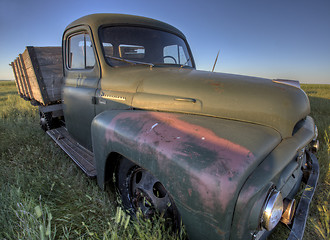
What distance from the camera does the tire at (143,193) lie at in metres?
1.43

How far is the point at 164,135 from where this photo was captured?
124cm

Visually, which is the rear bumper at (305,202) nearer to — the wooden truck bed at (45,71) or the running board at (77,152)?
the running board at (77,152)

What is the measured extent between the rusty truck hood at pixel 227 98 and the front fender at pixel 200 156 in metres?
0.09

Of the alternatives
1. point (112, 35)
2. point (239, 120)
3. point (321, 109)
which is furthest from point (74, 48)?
point (321, 109)

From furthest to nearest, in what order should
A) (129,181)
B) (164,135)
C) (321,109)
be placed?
(321,109) → (129,181) → (164,135)

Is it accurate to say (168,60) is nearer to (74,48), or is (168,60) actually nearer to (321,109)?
(74,48)

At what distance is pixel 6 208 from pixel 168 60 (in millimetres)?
2301

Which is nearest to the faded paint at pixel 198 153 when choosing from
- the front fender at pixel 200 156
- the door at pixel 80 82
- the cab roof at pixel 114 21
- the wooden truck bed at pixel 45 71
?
the front fender at pixel 200 156

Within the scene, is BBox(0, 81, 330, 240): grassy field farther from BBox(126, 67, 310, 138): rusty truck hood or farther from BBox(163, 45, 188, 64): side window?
BBox(163, 45, 188, 64): side window

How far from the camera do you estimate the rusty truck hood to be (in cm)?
132

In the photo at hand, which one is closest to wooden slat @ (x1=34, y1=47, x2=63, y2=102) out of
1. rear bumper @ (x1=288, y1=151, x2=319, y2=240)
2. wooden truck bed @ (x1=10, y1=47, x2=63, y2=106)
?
wooden truck bed @ (x1=10, y1=47, x2=63, y2=106)

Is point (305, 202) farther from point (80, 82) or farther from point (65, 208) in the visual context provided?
point (80, 82)

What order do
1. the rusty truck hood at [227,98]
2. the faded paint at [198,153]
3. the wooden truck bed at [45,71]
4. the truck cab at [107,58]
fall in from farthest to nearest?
the wooden truck bed at [45,71], the truck cab at [107,58], the rusty truck hood at [227,98], the faded paint at [198,153]

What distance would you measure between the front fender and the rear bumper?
0.53m
